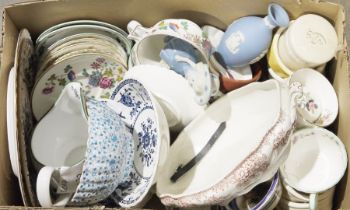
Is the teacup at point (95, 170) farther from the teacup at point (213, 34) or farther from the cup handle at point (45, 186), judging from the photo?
the teacup at point (213, 34)

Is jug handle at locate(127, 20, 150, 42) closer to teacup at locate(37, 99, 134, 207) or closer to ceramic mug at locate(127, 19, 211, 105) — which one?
ceramic mug at locate(127, 19, 211, 105)

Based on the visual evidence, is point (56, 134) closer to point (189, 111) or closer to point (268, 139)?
point (189, 111)

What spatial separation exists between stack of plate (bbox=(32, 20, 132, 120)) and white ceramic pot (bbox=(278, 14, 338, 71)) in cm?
29

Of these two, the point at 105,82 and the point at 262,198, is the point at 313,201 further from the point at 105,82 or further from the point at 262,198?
the point at 105,82

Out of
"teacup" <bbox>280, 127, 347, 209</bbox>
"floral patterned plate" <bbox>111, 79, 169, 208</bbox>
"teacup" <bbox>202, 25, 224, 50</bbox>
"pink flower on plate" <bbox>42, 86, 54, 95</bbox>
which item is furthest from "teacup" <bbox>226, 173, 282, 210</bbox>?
"pink flower on plate" <bbox>42, 86, 54, 95</bbox>

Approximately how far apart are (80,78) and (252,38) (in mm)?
325

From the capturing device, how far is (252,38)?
1.00 m

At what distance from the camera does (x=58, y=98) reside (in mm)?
1046

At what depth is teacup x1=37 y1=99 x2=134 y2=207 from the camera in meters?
0.86

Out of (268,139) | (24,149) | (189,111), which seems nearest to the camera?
(268,139)

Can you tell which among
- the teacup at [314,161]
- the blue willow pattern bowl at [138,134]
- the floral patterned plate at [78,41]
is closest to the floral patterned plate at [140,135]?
the blue willow pattern bowl at [138,134]

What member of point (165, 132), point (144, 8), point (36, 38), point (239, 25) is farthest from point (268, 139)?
point (36, 38)

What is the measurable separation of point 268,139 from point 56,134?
1.36 feet

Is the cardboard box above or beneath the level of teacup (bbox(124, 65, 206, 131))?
above
